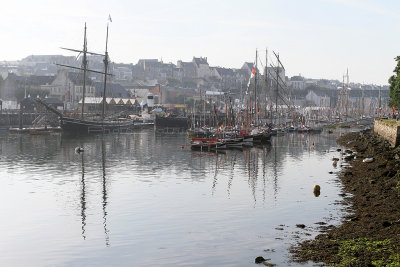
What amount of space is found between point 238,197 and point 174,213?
7.88 metres

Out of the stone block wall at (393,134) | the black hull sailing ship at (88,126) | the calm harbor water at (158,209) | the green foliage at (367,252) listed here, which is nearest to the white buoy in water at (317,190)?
the calm harbor water at (158,209)

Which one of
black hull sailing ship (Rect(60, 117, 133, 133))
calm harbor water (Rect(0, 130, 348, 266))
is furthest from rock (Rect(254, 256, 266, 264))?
black hull sailing ship (Rect(60, 117, 133, 133))

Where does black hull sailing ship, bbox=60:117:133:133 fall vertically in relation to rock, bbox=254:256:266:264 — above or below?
above

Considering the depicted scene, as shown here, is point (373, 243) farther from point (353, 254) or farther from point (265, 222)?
point (265, 222)

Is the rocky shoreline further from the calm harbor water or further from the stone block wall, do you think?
the stone block wall

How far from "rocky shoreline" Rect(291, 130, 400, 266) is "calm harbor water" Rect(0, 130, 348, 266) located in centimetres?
117

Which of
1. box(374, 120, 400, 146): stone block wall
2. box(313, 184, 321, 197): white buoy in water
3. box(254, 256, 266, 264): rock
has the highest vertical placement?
box(374, 120, 400, 146): stone block wall

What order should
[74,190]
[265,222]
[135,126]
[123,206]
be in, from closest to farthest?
[265,222] < [123,206] < [74,190] < [135,126]

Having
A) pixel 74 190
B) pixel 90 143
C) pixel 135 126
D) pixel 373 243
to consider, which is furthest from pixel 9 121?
pixel 373 243

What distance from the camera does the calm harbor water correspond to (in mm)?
27938

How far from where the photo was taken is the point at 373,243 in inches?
1029

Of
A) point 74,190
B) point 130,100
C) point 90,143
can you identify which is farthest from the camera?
point 130,100

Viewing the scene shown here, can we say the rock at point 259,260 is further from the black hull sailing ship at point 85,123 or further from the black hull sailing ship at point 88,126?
the black hull sailing ship at point 88,126

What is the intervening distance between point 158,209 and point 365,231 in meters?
15.2
